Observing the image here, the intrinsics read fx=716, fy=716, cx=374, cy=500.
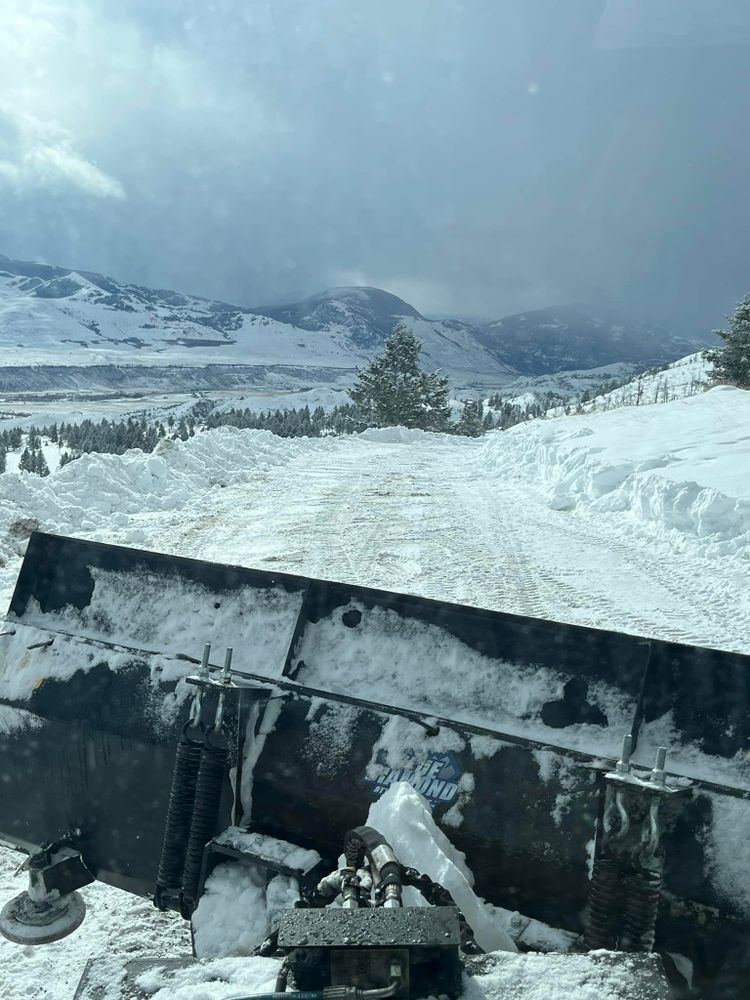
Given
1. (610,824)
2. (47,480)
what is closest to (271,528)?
(47,480)

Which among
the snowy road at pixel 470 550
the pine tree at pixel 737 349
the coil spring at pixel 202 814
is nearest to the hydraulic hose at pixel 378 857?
the coil spring at pixel 202 814

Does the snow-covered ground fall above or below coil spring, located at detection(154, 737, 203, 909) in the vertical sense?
above

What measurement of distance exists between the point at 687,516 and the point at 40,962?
32.8ft

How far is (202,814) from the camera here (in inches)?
112

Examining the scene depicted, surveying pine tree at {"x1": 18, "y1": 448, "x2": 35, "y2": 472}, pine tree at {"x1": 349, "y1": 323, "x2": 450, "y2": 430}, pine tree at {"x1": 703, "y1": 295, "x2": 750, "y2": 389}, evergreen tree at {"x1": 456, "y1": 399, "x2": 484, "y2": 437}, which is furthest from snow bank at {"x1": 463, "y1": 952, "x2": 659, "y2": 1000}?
evergreen tree at {"x1": 456, "y1": 399, "x2": 484, "y2": 437}

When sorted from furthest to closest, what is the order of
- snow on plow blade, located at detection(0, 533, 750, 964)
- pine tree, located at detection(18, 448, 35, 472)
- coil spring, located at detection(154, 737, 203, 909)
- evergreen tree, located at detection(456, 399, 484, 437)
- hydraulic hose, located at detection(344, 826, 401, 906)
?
1. evergreen tree, located at detection(456, 399, 484, 437)
2. pine tree, located at detection(18, 448, 35, 472)
3. coil spring, located at detection(154, 737, 203, 909)
4. snow on plow blade, located at detection(0, 533, 750, 964)
5. hydraulic hose, located at detection(344, 826, 401, 906)

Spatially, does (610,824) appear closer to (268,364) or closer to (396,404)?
(396,404)

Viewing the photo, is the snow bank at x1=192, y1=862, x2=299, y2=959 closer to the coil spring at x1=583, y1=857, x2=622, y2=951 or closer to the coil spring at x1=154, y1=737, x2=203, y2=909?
the coil spring at x1=154, y1=737, x2=203, y2=909

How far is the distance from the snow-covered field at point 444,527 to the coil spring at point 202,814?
37cm

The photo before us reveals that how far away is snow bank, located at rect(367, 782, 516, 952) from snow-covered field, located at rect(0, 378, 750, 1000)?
43.4 inches

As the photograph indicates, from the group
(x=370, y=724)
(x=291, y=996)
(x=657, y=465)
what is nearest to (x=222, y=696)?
(x=370, y=724)

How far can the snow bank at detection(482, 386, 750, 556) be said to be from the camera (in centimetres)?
1033

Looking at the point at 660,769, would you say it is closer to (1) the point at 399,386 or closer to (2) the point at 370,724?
(2) the point at 370,724

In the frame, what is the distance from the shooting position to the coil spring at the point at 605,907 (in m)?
2.39
